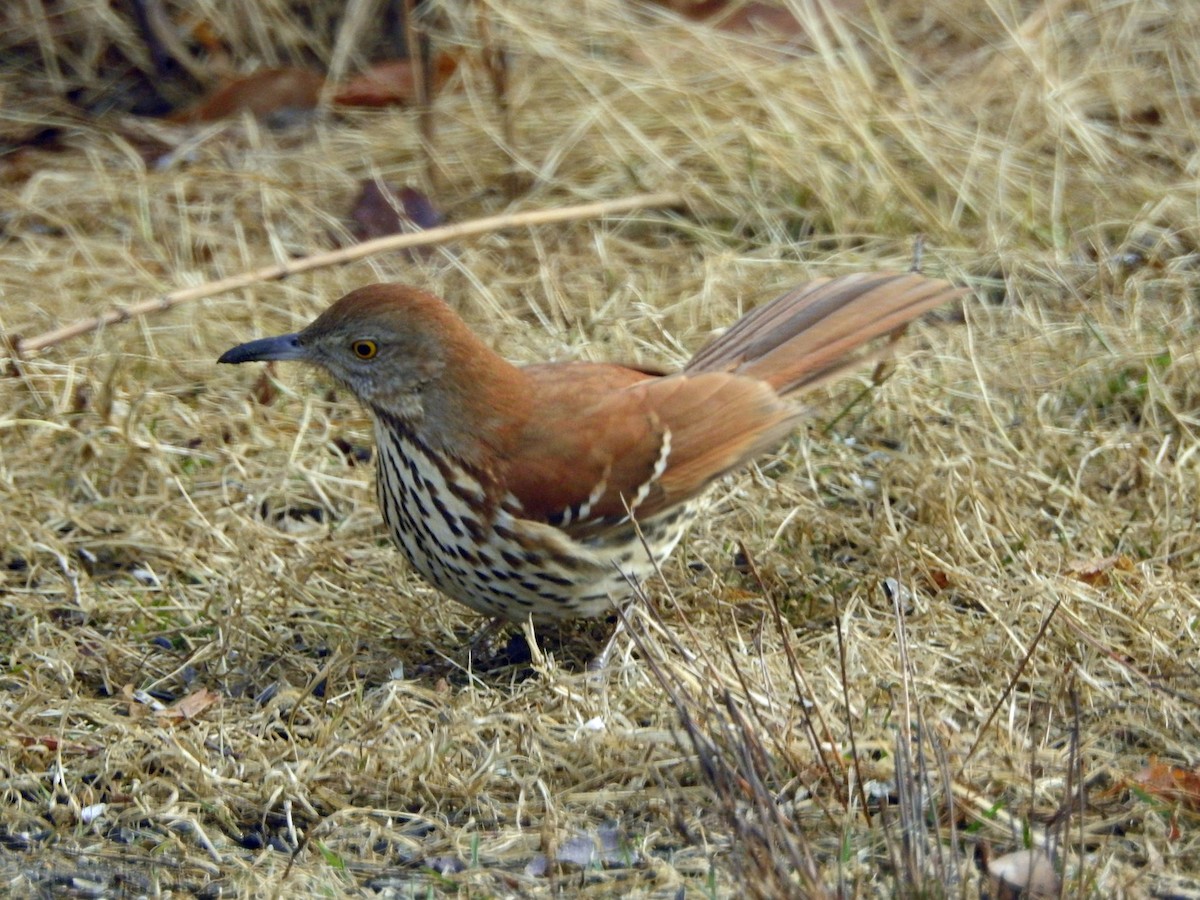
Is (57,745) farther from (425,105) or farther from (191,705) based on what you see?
(425,105)

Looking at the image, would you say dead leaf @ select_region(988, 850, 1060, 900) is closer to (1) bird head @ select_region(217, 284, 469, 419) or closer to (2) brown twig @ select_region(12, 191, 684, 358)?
(1) bird head @ select_region(217, 284, 469, 419)

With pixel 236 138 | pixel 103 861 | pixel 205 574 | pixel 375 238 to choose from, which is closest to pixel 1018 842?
pixel 103 861

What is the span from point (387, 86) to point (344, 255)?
1783mm

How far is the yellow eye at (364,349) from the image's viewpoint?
11.1 feet

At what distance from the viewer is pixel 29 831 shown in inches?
114

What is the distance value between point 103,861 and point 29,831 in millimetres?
200

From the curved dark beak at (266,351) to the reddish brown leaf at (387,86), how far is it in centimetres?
280

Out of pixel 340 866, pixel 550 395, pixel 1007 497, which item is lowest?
pixel 1007 497

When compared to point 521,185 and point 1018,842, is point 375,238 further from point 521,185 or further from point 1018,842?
point 1018,842

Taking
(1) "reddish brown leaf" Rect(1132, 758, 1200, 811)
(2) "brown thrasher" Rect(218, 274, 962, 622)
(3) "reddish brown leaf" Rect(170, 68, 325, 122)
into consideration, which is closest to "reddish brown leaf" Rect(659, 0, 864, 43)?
(3) "reddish brown leaf" Rect(170, 68, 325, 122)

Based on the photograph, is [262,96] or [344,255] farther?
[262,96]

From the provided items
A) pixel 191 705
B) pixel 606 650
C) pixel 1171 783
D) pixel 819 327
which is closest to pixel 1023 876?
pixel 1171 783

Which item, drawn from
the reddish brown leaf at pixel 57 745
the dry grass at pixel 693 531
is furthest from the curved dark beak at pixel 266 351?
the reddish brown leaf at pixel 57 745

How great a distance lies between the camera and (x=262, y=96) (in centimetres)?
612
